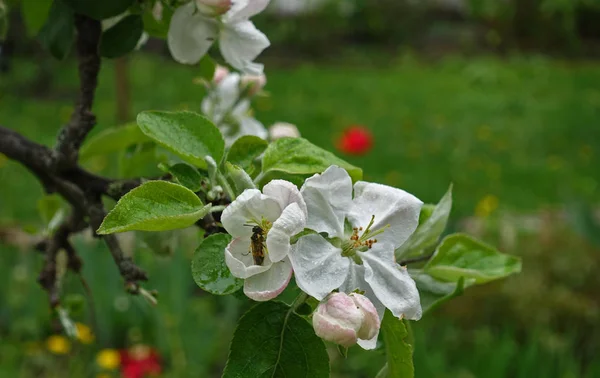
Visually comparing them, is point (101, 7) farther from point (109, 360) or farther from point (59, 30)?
point (109, 360)

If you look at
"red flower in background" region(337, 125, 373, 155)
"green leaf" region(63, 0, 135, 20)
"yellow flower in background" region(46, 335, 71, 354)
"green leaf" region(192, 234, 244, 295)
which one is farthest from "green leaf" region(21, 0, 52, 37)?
"red flower in background" region(337, 125, 373, 155)

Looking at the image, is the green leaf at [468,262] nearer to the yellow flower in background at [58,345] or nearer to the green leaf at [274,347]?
the green leaf at [274,347]

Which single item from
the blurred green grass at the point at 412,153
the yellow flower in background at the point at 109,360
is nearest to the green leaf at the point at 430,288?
the blurred green grass at the point at 412,153

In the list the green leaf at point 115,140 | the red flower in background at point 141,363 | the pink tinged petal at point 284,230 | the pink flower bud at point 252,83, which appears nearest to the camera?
the pink tinged petal at point 284,230

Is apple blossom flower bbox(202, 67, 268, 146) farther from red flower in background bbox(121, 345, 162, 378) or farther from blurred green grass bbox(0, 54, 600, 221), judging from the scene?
blurred green grass bbox(0, 54, 600, 221)

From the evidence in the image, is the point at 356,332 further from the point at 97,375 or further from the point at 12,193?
the point at 12,193

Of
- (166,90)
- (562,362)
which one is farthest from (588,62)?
(562,362)
